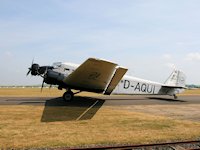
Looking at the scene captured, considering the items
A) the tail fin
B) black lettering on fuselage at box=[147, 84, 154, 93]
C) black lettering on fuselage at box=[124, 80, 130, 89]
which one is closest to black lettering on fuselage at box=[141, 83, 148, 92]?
black lettering on fuselage at box=[147, 84, 154, 93]

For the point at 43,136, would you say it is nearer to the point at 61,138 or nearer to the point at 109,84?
the point at 61,138

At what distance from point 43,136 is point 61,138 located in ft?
2.73

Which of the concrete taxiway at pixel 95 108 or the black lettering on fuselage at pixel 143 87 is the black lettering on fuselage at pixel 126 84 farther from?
the concrete taxiway at pixel 95 108

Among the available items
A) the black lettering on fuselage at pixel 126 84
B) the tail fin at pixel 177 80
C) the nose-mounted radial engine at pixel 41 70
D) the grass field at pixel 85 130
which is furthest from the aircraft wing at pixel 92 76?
the tail fin at pixel 177 80

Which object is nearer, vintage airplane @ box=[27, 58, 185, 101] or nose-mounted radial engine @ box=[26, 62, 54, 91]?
vintage airplane @ box=[27, 58, 185, 101]

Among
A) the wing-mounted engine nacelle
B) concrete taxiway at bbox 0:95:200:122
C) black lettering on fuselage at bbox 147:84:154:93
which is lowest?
concrete taxiway at bbox 0:95:200:122

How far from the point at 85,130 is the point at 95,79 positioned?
31.1 ft

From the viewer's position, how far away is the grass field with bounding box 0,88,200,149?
9430mm

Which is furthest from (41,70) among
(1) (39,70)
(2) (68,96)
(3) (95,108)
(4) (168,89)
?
(4) (168,89)

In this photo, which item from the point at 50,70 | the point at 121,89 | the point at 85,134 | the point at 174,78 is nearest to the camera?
the point at 85,134

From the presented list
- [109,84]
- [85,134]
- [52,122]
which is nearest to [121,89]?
[109,84]

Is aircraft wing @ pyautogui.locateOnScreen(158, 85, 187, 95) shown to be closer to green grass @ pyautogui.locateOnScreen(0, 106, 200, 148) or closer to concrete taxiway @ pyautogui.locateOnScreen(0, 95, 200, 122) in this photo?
concrete taxiway @ pyautogui.locateOnScreen(0, 95, 200, 122)

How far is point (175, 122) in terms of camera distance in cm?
1388

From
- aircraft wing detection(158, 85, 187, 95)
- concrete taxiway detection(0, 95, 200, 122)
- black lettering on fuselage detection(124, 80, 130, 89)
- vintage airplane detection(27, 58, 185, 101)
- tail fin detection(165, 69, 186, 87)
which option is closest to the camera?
concrete taxiway detection(0, 95, 200, 122)
